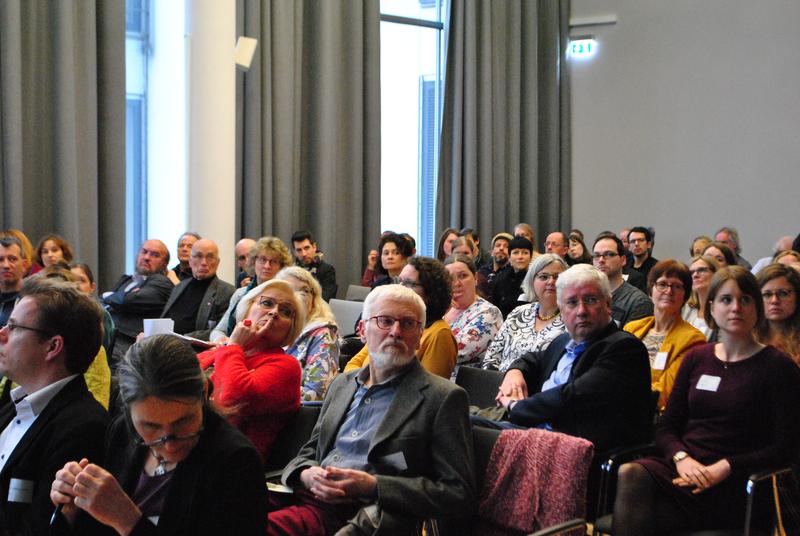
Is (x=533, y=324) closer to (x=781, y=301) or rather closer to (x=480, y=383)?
(x=480, y=383)

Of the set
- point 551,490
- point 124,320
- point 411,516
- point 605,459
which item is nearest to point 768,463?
point 605,459

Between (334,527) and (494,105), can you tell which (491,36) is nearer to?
(494,105)

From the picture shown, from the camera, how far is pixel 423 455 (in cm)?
258

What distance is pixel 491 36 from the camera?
36.6 ft

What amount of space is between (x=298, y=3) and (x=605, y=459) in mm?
7432

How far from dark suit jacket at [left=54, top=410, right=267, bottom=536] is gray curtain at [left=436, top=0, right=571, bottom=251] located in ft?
30.1

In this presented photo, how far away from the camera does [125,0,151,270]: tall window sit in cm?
849

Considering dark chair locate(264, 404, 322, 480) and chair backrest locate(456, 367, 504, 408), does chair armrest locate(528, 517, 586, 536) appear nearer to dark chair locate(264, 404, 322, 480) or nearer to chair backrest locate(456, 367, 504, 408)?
dark chair locate(264, 404, 322, 480)

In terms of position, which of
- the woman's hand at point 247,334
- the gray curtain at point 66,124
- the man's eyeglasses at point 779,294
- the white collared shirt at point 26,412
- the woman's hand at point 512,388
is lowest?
the woman's hand at point 512,388

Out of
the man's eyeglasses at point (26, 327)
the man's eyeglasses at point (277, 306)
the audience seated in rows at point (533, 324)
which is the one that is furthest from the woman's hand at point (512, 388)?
the man's eyeglasses at point (26, 327)

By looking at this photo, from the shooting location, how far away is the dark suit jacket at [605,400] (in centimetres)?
318

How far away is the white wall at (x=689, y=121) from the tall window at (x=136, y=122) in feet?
19.2

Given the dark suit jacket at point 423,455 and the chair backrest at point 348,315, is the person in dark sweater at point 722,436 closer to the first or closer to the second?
the dark suit jacket at point 423,455

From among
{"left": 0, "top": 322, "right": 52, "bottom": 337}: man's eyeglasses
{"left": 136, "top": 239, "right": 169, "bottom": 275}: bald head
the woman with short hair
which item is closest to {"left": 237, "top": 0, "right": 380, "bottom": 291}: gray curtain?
{"left": 136, "top": 239, "right": 169, "bottom": 275}: bald head
